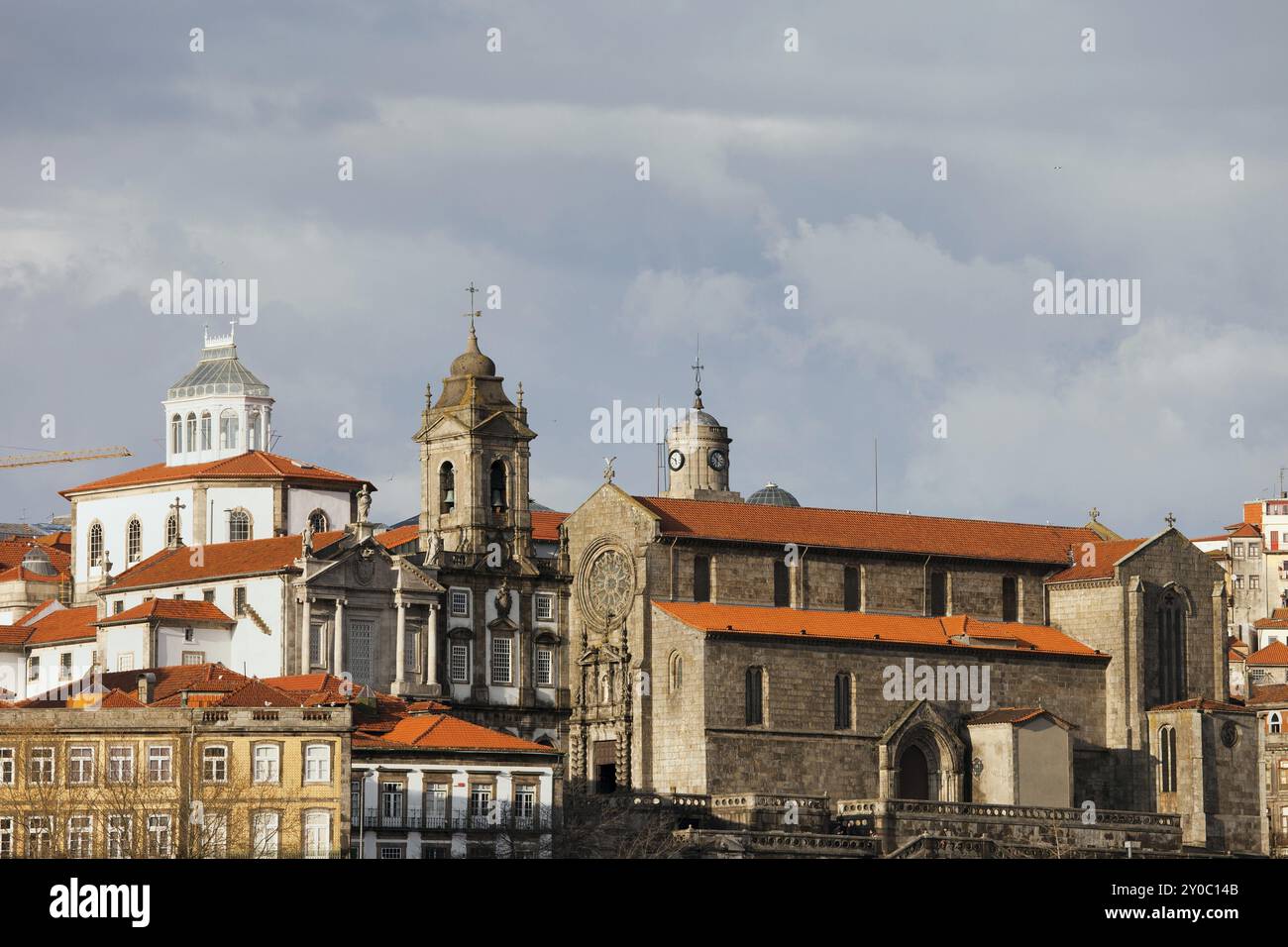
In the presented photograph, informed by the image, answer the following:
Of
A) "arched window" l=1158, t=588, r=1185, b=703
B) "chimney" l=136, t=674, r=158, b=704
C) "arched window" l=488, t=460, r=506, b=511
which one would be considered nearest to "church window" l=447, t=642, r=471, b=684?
"arched window" l=488, t=460, r=506, b=511

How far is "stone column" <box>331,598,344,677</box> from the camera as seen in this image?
105 meters

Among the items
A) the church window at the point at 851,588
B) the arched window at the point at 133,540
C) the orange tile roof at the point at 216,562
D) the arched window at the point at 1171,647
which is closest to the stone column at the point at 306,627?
the orange tile roof at the point at 216,562

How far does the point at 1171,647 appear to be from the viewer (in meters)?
118

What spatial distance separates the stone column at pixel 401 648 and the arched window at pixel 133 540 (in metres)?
17.8

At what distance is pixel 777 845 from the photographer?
97.2 meters

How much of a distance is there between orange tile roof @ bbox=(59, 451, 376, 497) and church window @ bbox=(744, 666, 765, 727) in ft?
77.1

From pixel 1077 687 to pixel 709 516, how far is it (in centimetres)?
1581

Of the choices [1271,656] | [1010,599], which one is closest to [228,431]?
[1010,599]

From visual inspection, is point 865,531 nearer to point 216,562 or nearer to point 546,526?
point 546,526

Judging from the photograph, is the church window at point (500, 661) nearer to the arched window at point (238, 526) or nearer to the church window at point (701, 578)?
the church window at point (701, 578)

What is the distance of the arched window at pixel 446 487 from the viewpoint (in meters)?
115

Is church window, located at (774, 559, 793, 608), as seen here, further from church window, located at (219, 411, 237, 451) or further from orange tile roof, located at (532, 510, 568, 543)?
church window, located at (219, 411, 237, 451)
